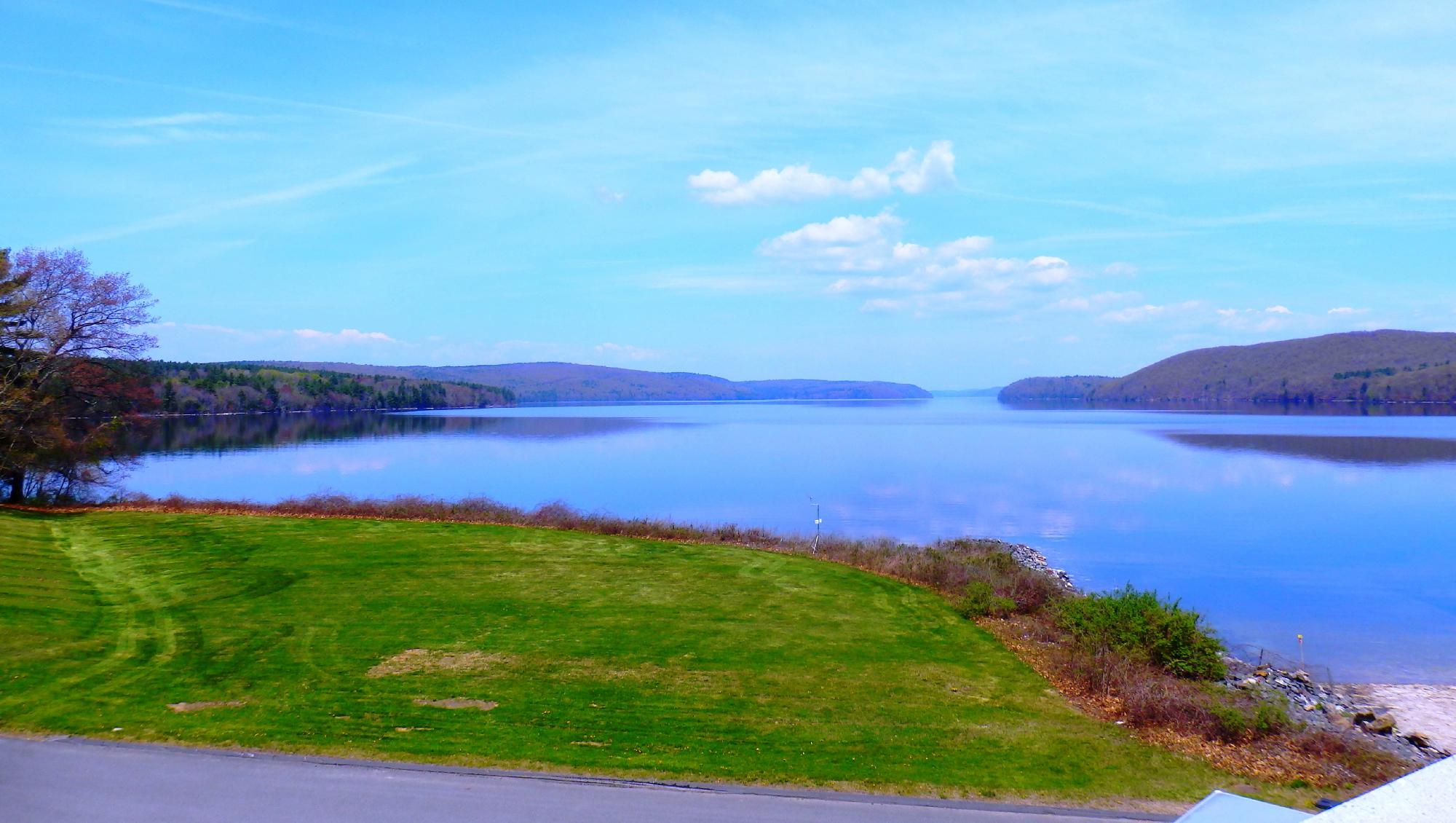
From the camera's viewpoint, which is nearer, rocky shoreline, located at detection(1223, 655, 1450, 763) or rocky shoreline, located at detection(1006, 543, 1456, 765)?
rocky shoreline, located at detection(1223, 655, 1450, 763)

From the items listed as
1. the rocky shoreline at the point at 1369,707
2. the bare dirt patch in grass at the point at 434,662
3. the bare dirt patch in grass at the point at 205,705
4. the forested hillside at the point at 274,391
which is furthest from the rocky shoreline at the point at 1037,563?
the forested hillside at the point at 274,391

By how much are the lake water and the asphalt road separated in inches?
605

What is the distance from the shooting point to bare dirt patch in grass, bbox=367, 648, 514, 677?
1251cm

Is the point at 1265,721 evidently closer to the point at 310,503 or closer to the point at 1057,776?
the point at 1057,776

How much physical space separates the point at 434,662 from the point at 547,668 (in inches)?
69.1

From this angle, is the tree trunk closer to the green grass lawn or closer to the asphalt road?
the green grass lawn

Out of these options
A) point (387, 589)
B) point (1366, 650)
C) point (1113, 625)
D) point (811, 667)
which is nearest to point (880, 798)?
point (811, 667)

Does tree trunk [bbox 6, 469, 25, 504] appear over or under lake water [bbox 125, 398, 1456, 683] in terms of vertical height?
over

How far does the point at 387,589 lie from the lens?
17.4 metres

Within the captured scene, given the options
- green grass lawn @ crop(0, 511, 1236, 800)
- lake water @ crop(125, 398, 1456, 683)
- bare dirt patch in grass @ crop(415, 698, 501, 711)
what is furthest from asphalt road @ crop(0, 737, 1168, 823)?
lake water @ crop(125, 398, 1456, 683)

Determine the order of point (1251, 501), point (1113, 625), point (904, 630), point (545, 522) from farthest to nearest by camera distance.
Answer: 1. point (1251, 501)
2. point (545, 522)
3. point (904, 630)
4. point (1113, 625)

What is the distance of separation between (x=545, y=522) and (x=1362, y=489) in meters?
46.1

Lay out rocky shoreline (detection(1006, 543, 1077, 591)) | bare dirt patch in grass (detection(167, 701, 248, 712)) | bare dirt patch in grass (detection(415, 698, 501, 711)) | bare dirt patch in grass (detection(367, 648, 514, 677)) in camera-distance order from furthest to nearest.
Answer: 1. rocky shoreline (detection(1006, 543, 1077, 591))
2. bare dirt patch in grass (detection(367, 648, 514, 677))
3. bare dirt patch in grass (detection(415, 698, 501, 711))
4. bare dirt patch in grass (detection(167, 701, 248, 712))

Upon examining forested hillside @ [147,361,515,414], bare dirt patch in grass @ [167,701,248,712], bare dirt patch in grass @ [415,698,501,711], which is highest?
forested hillside @ [147,361,515,414]
